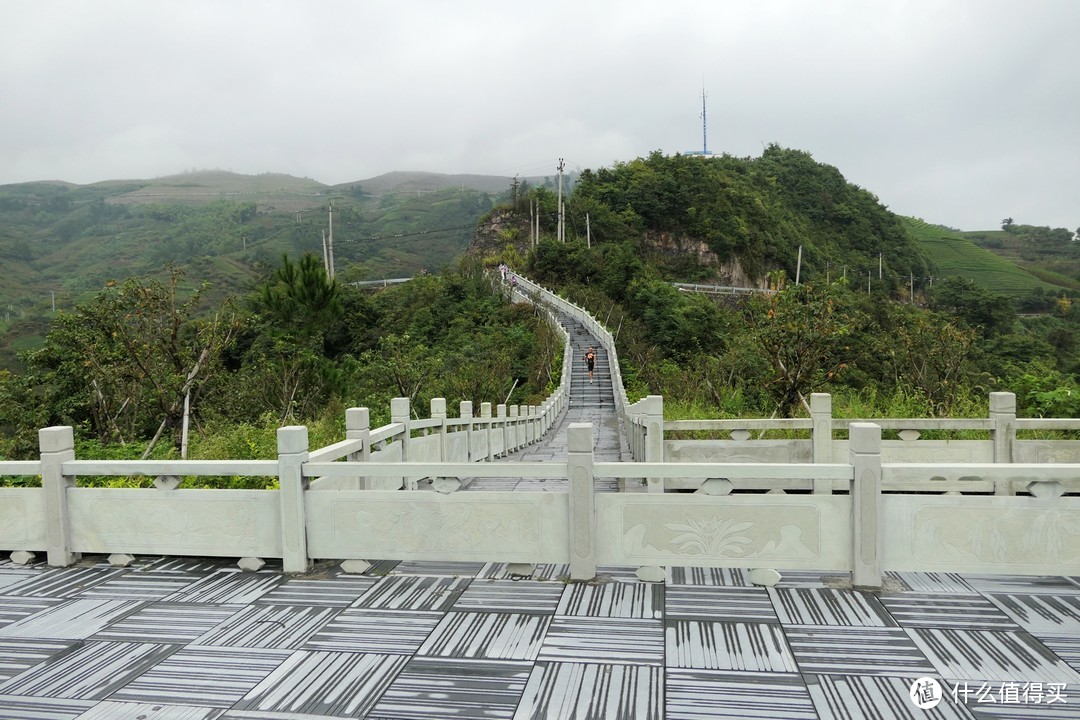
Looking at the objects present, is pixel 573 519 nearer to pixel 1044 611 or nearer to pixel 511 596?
pixel 511 596

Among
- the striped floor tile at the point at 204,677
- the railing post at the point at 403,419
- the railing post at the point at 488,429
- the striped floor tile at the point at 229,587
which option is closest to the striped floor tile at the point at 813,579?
the striped floor tile at the point at 204,677

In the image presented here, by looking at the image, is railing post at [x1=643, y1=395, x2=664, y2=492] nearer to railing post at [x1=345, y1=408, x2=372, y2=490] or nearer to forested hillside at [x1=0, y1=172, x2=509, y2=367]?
railing post at [x1=345, y1=408, x2=372, y2=490]

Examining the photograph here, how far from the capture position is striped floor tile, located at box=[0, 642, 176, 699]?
3.13m

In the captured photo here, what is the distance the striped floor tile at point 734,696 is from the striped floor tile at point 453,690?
68 cm

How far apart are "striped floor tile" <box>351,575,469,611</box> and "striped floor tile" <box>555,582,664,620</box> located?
0.69m

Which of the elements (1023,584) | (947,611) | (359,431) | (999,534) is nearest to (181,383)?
(359,431)

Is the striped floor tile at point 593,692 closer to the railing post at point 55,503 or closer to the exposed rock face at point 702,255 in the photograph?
the railing post at point 55,503

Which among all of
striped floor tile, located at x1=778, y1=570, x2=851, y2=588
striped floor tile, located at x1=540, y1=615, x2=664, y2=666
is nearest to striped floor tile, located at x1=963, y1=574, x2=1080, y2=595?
striped floor tile, located at x1=778, y1=570, x2=851, y2=588

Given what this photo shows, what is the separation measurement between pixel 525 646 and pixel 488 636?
9.3 inches

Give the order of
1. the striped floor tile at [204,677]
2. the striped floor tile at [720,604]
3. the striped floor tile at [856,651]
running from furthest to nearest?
the striped floor tile at [720,604] → the striped floor tile at [856,651] → the striped floor tile at [204,677]

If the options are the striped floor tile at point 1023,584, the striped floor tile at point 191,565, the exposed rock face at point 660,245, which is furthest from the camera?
the exposed rock face at point 660,245

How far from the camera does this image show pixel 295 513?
4586 mm

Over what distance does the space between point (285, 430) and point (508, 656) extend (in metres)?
2.18

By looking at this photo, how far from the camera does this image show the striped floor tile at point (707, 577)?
14.1 feet
